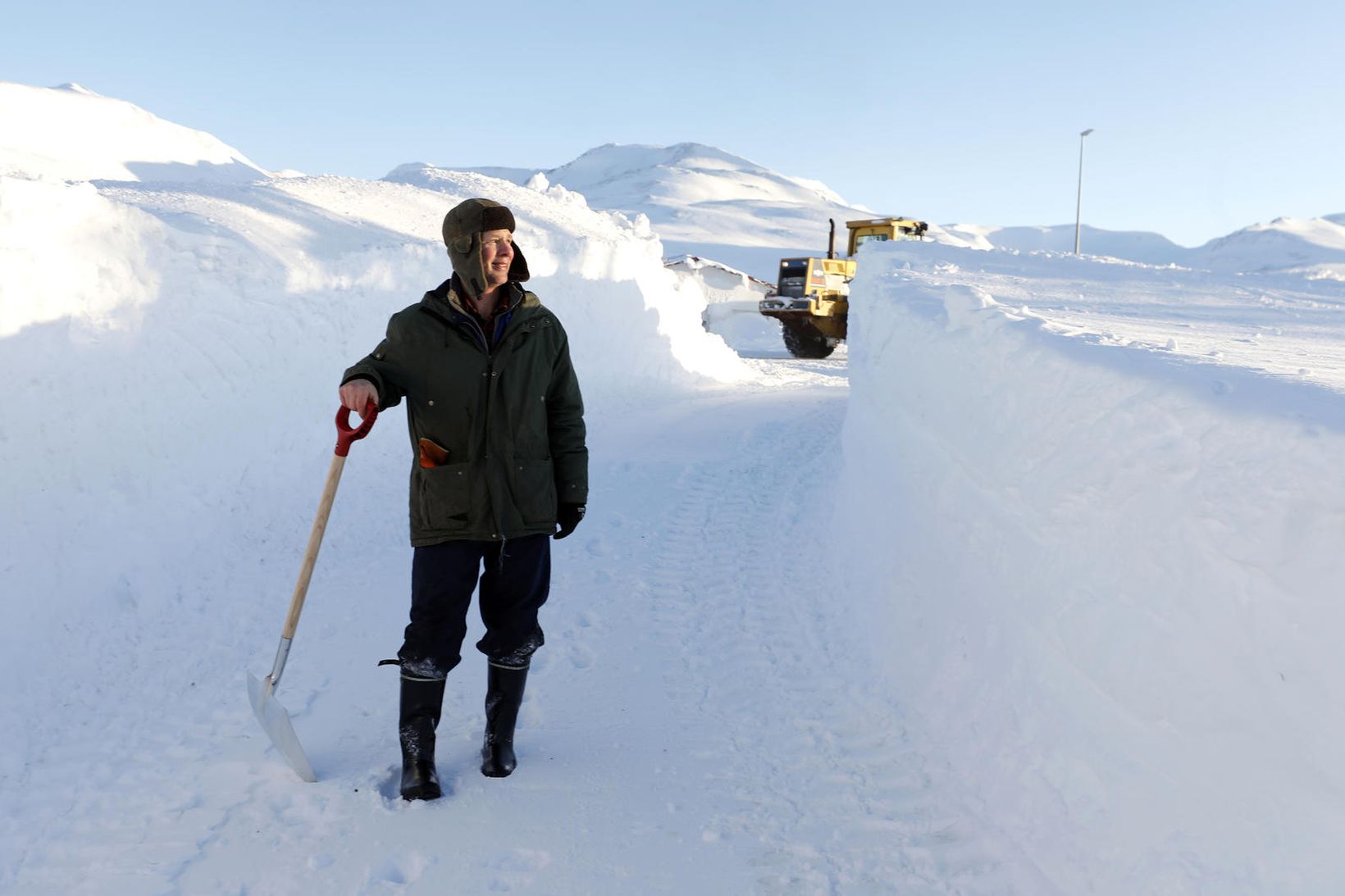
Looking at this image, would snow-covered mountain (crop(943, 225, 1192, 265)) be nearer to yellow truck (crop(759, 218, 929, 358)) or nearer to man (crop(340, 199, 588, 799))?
yellow truck (crop(759, 218, 929, 358))

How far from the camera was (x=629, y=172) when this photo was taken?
122 meters

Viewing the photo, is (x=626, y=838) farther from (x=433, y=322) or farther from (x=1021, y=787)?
(x=433, y=322)

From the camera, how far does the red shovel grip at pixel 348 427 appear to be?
286 cm

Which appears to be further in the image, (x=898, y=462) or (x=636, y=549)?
(x=636, y=549)

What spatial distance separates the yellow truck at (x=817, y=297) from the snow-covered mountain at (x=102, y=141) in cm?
3488

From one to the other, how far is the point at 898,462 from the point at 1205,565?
112 inches

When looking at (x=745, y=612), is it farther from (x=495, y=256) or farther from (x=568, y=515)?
(x=495, y=256)

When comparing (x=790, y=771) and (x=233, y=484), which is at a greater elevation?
(x=233, y=484)

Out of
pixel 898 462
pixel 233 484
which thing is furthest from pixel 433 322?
pixel 233 484

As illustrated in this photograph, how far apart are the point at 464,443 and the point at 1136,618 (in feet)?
6.62

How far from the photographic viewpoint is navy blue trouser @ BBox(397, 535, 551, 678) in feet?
9.82

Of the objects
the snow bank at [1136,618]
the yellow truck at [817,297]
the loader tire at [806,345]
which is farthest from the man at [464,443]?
the loader tire at [806,345]

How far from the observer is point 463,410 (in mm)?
2967

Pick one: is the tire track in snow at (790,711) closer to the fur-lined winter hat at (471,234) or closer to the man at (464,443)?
the man at (464,443)
